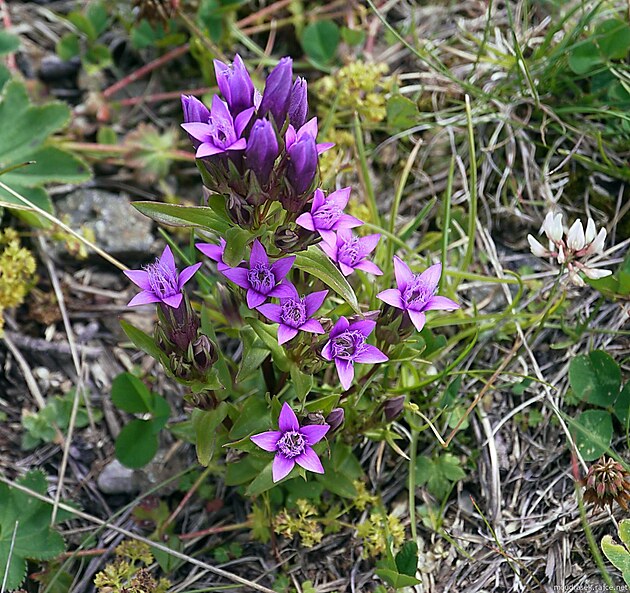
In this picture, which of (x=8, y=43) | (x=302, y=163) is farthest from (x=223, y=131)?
(x=8, y=43)

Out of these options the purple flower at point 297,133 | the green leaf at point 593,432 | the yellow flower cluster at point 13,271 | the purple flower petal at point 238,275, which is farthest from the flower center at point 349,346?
the yellow flower cluster at point 13,271

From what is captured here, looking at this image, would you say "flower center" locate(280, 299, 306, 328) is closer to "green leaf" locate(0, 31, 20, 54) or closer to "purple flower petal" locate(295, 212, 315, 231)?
"purple flower petal" locate(295, 212, 315, 231)

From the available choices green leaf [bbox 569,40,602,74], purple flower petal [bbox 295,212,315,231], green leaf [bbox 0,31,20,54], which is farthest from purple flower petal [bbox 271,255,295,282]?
green leaf [bbox 0,31,20,54]

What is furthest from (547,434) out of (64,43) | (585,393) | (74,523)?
(64,43)

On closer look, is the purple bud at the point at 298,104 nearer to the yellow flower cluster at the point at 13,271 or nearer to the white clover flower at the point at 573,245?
the white clover flower at the point at 573,245

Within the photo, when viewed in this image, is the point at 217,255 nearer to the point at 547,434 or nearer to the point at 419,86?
the point at 547,434

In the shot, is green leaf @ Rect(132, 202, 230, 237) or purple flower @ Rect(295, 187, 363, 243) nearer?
purple flower @ Rect(295, 187, 363, 243)
